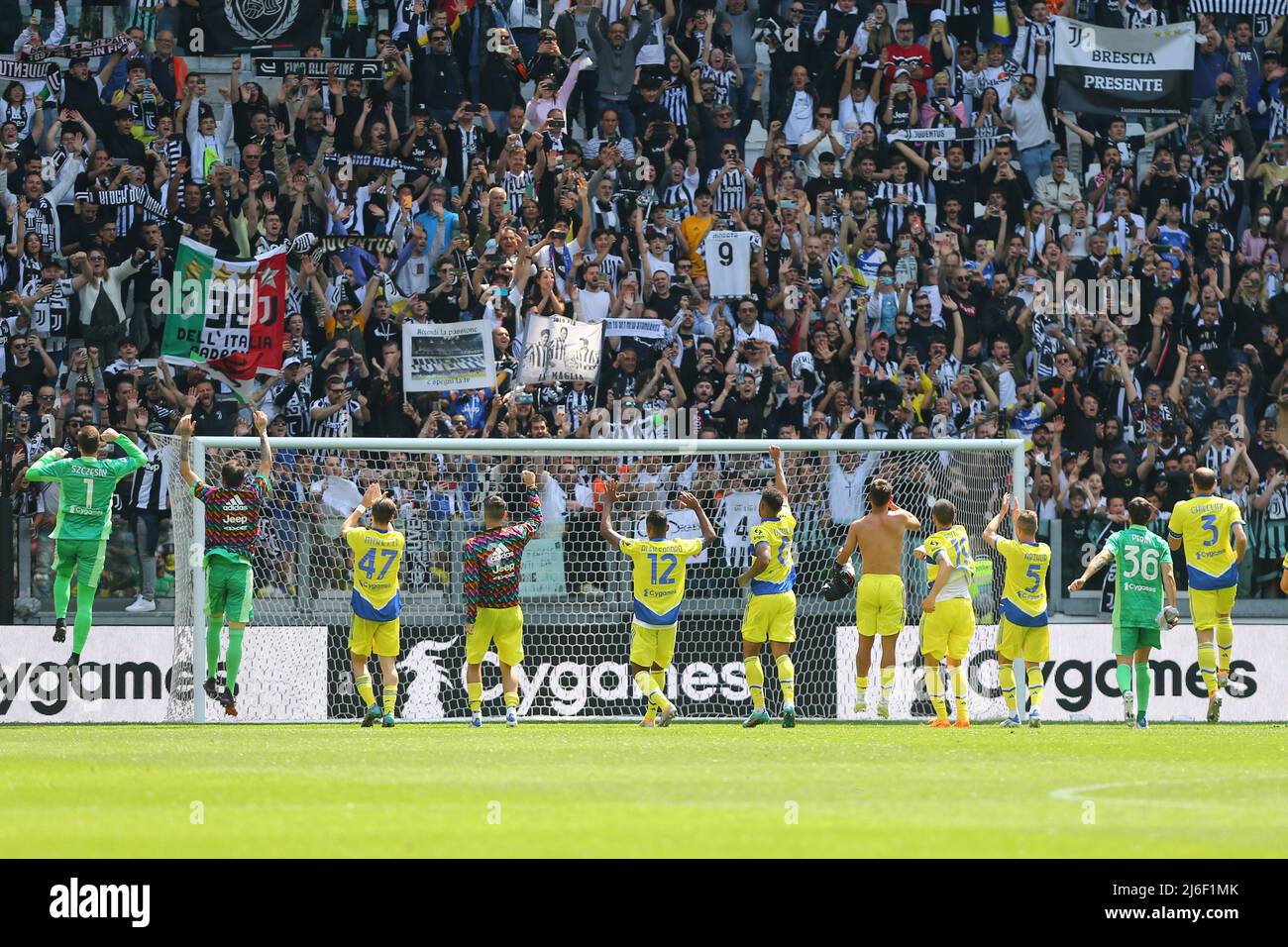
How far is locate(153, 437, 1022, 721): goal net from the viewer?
17562 millimetres

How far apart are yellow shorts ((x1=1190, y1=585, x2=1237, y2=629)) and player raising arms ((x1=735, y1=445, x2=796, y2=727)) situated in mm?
3828

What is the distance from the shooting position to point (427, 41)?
2345cm

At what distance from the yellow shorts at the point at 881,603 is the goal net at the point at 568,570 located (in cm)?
148

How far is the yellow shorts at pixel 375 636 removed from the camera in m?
Answer: 16.0

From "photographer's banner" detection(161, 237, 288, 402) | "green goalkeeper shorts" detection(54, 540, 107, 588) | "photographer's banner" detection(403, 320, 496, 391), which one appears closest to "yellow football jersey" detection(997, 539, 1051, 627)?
"photographer's banner" detection(403, 320, 496, 391)

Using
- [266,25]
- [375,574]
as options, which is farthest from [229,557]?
[266,25]

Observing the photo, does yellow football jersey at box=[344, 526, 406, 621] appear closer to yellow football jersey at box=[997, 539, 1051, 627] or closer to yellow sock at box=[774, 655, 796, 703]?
yellow sock at box=[774, 655, 796, 703]

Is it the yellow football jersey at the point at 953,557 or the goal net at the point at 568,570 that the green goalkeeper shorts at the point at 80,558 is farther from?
the yellow football jersey at the point at 953,557

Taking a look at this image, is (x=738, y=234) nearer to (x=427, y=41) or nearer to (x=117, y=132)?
(x=427, y=41)

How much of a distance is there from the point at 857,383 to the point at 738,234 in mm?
2462

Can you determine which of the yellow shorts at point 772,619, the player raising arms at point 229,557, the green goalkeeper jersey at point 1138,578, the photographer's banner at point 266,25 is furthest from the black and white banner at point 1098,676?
the photographer's banner at point 266,25

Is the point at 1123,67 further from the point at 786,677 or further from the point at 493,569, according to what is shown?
the point at 493,569

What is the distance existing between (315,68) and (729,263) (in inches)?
224

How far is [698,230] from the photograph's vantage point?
22625mm
